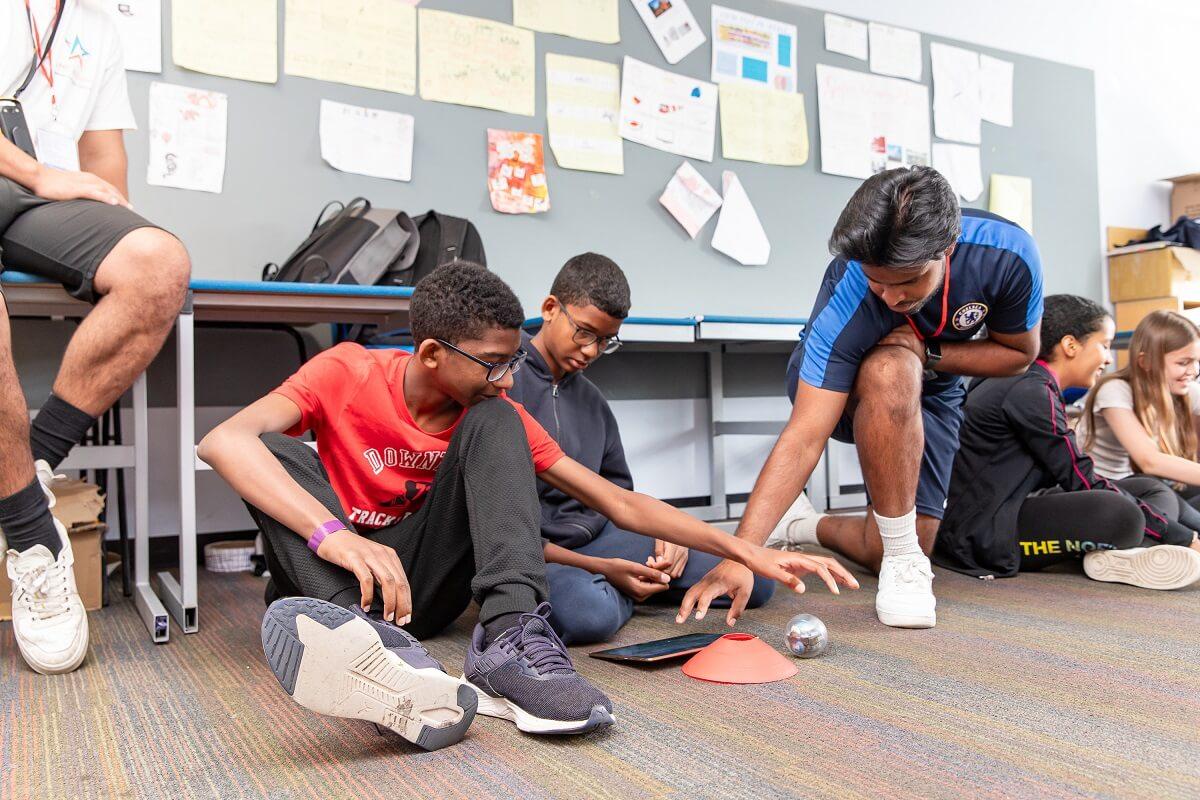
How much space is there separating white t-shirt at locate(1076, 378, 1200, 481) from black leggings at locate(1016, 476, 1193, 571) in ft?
1.05

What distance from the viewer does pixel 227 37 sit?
2.43 meters

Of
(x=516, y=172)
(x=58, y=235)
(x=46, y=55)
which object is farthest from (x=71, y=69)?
(x=516, y=172)

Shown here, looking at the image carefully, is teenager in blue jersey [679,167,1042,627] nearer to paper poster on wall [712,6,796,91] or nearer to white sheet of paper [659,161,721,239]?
white sheet of paper [659,161,721,239]

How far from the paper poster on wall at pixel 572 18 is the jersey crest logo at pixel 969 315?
1769 mm

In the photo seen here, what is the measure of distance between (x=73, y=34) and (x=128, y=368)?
0.70 meters

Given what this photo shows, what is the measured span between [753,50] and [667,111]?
449mm

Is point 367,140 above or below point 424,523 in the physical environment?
above

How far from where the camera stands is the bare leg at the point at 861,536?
6.52 feet

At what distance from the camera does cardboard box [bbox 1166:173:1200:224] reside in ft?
13.4

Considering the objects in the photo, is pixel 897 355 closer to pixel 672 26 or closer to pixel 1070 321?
pixel 1070 321

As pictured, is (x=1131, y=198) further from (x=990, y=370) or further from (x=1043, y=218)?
(x=990, y=370)

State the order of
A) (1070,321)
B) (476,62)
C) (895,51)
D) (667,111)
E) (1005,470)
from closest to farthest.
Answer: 1. (1005,470)
2. (1070,321)
3. (476,62)
4. (667,111)
5. (895,51)

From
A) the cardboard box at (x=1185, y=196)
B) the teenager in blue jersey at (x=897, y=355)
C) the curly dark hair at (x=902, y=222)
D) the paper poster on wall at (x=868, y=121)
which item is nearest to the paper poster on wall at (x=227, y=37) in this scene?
the teenager in blue jersey at (x=897, y=355)

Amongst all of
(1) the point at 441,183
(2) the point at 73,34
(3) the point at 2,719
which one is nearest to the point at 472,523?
(3) the point at 2,719
